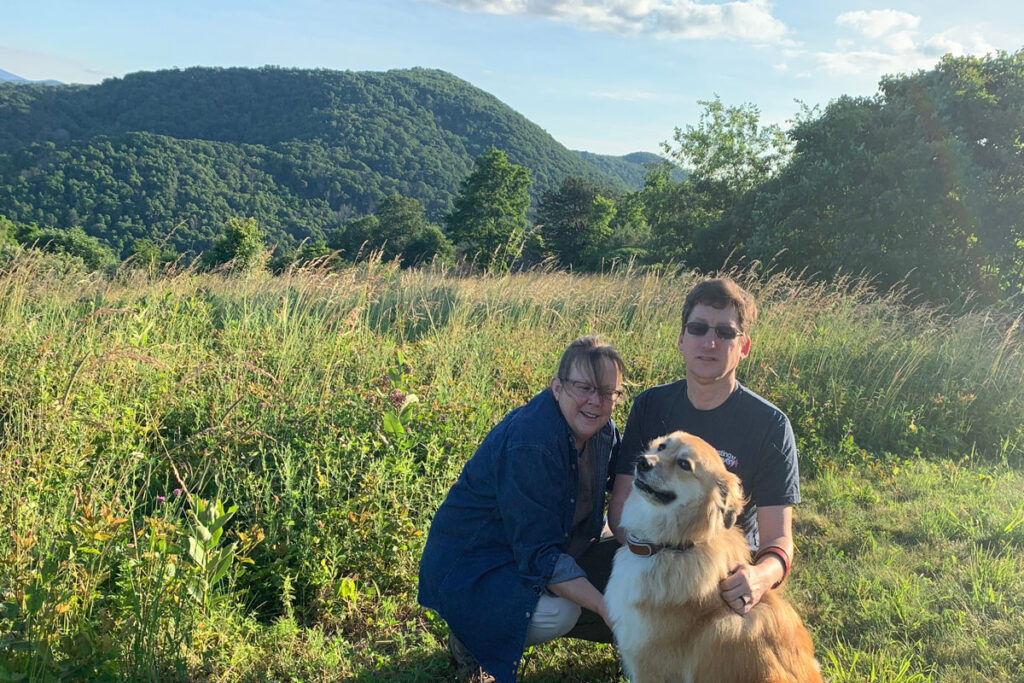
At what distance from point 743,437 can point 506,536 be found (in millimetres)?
1087

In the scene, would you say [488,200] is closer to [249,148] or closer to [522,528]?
[522,528]

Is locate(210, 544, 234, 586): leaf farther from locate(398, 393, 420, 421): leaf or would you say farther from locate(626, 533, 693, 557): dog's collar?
locate(626, 533, 693, 557): dog's collar

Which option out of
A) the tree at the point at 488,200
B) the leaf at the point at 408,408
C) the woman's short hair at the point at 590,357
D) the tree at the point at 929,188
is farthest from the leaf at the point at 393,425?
the tree at the point at 488,200

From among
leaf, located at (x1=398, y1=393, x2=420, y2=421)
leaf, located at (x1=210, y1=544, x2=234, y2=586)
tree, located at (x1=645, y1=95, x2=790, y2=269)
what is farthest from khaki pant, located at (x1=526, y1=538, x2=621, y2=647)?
tree, located at (x1=645, y1=95, x2=790, y2=269)

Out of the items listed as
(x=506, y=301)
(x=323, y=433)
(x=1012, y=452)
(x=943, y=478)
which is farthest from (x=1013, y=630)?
(x=506, y=301)

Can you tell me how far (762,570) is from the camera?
84.2 inches

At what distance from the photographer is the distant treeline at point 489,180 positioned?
1305cm

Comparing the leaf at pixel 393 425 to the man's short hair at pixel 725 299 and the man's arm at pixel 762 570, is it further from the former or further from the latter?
the man's arm at pixel 762 570

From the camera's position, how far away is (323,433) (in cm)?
379

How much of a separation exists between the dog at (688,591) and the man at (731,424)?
30 cm

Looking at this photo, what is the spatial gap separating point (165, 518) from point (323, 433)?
126 cm

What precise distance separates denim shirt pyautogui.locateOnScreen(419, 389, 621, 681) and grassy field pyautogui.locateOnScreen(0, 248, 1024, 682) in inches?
19.8

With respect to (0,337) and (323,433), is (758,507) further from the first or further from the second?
(0,337)

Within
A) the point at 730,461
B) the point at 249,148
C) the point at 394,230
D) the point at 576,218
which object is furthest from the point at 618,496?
the point at 249,148
